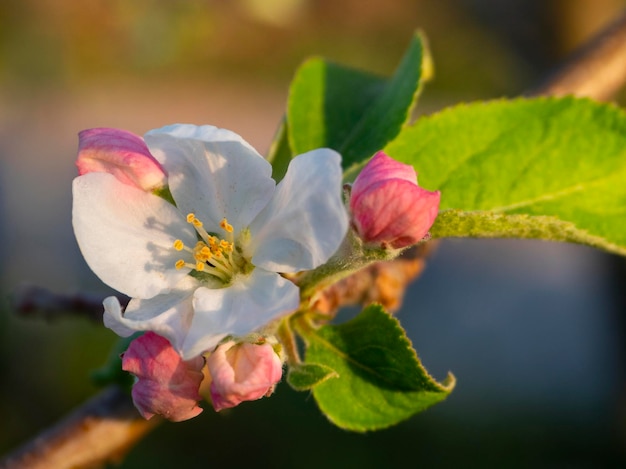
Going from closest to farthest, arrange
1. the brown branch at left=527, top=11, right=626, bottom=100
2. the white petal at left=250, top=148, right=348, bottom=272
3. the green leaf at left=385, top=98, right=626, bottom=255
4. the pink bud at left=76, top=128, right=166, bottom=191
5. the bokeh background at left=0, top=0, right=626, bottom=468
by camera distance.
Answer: the white petal at left=250, top=148, right=348, bottom=272
the pink bud at left=76, top=128, right=166, bottom=191
the green leaf at left=385, top=98, right=626, bottom=255
the brown branch at left=527, top=11, right=626, bottom=100
the bokeh background at left=0, top=0, right=626, bottom=468

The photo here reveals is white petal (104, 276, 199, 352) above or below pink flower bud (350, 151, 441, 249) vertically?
below

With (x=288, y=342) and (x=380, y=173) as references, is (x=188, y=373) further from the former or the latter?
(x=380, y=173)

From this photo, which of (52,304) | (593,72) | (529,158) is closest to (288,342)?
(529,158)

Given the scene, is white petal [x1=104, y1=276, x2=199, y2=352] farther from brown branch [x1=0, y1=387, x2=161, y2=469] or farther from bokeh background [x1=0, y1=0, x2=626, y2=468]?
bokeh background [x1=0, y1=0, x2=626, y2=468]

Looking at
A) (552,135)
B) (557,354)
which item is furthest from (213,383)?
(557,354)

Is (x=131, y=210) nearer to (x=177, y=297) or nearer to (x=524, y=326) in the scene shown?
(x=177, y=297)

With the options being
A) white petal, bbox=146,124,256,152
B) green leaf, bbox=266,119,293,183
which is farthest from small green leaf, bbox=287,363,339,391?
green leaf, bbox=266,119,293,183

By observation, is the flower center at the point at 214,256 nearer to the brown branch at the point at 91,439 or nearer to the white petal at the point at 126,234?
the white petal at the point at 126,234
